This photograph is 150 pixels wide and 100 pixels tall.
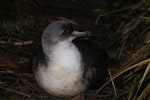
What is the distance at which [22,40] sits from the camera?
4.88m

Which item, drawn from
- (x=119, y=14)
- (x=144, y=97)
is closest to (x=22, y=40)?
(x=119, y=14)

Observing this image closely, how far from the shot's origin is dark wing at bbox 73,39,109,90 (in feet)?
12.1

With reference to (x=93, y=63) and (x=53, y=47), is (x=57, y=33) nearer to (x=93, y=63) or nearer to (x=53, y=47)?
(x=53, y=47)

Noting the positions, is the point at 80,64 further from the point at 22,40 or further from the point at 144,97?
the point at 22,40

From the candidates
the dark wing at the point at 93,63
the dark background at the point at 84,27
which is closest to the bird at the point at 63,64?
the dark wing at the point at 93,63

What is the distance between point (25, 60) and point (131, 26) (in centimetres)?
117

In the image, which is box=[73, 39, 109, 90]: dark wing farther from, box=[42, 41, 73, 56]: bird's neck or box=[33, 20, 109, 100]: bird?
box=[42, 41, 73, 56]: bird's neck

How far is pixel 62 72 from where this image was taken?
3543mm

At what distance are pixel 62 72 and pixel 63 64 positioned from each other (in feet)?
0.22

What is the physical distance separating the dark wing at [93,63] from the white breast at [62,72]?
99 millimetres

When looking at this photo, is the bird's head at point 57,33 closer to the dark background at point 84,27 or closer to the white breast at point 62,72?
the white breast at point 62,72

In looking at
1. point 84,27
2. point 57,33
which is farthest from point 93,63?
point 84,27

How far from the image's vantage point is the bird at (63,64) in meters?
3.53

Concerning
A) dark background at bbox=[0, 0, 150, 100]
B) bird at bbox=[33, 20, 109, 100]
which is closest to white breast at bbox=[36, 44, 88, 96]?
bird at bbox=[33, 20, 109, 100]
